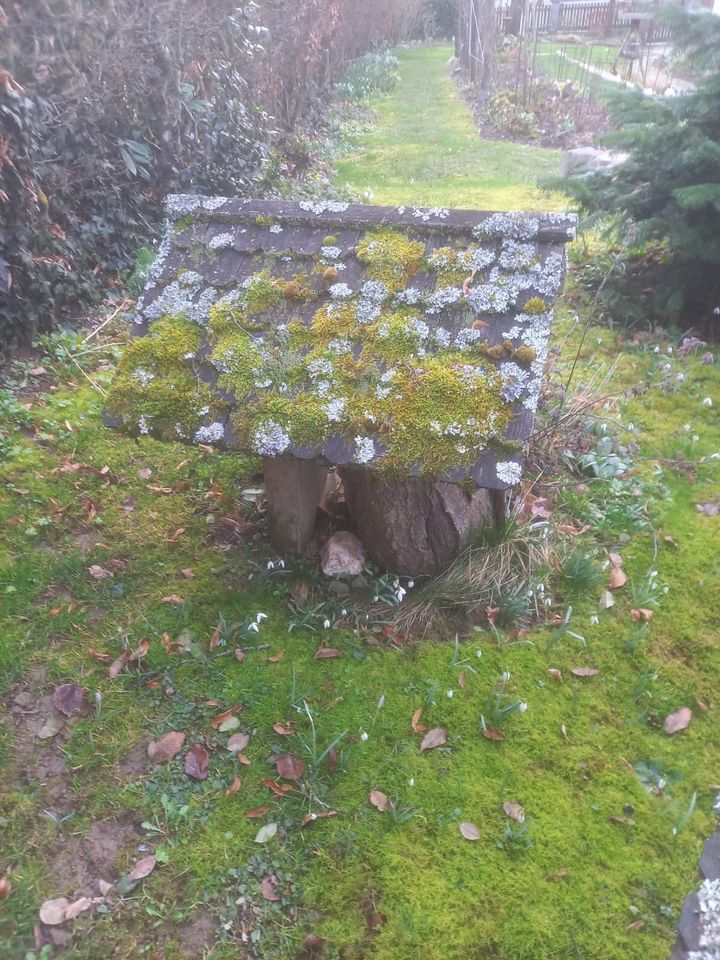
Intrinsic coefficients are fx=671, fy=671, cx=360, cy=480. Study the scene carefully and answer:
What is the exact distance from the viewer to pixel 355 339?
9.88 feet

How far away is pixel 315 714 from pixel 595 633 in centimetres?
156

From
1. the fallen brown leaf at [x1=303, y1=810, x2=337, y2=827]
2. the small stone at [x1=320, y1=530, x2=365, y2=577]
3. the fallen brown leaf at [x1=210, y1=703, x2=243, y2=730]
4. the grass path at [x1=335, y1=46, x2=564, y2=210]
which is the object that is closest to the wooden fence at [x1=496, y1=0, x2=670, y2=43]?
the grass path at [x1=335, y1=46, x2=564, y2=210]

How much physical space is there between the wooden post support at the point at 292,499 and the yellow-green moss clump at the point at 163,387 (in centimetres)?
60

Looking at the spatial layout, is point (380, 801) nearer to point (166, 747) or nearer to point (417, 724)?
point (417, 724)

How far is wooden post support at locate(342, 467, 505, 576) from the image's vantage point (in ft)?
11.5

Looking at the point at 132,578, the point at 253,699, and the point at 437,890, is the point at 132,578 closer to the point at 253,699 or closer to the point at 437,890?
the point at 253,699

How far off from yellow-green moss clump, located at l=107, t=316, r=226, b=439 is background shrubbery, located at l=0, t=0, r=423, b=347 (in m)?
2.74

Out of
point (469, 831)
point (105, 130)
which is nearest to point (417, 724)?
point (469, 831)

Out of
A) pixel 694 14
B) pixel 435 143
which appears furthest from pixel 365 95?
pixel 694 14

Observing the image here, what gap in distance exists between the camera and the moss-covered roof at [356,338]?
2.78 meters

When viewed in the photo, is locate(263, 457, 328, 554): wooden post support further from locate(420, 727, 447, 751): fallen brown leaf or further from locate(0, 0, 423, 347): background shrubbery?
locate(0, 0, 423, 347): background shrubbery

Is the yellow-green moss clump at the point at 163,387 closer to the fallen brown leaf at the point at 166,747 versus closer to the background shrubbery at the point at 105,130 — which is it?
the fallen brown leaf at the point at 166,747

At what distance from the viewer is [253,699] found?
A: 10.5 ft

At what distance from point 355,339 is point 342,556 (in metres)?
1.25
